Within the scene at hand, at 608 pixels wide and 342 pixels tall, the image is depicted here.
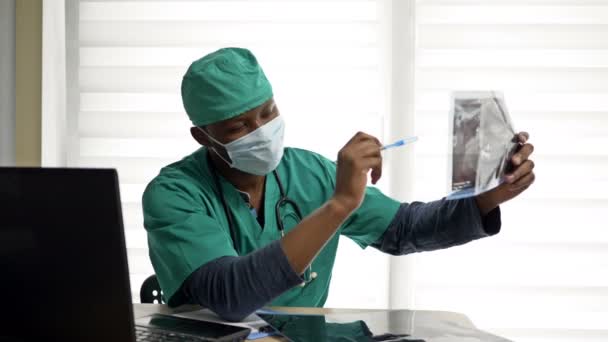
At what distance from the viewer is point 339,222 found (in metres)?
1.26

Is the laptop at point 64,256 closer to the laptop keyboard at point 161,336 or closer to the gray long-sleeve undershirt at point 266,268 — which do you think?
the laptop keyboard at point 161,336

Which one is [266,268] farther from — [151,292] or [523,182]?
[151,292]

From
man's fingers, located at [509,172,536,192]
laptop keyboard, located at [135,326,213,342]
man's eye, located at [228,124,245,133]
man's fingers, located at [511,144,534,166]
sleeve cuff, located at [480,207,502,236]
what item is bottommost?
laptop keyboard, located at [135,326,213,342]

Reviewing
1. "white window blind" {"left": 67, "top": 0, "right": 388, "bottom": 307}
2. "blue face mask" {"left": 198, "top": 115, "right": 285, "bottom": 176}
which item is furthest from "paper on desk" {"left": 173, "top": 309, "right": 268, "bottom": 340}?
"white window blind" {"left": 67, "top": 0, "right": 388, "bottom": 307}

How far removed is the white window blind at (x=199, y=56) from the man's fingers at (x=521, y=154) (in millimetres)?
1308

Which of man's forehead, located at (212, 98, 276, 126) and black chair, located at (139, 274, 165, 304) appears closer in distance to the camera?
man's forehead, located at (212, 98, 276, 126)

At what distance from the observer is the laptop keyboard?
3.76 feet

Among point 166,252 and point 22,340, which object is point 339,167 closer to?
point 166,252

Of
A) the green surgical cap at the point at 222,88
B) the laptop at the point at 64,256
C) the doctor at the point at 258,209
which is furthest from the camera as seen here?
the green surgical cap at the point at 222,88

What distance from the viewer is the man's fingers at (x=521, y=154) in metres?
1.27

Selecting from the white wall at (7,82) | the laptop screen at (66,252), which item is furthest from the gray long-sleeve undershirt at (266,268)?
the white wall at (7,82)

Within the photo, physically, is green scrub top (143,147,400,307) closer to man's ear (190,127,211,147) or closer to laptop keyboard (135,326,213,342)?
man's ear (190,127,211,147)

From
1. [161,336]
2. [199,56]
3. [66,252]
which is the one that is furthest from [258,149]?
[199,56]

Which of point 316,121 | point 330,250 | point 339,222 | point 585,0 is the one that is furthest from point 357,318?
point 585,0
